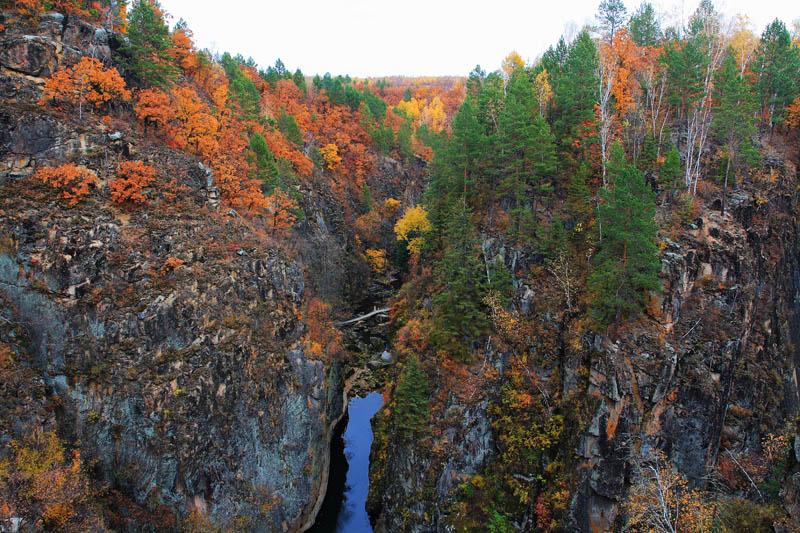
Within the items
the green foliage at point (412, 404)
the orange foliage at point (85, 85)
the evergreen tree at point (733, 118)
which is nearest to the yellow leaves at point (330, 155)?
the orange foliage at point (85, 85)

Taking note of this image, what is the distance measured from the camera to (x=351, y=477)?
126 ft

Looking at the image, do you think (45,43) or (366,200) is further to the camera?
(366,200)

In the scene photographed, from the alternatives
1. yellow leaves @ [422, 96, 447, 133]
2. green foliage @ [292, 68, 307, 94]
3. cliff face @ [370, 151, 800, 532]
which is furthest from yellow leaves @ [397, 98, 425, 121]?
cliff face @ [370, 151, 800, 532]

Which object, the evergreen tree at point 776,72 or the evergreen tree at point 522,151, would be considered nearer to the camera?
the evergreen tree at point 522,151

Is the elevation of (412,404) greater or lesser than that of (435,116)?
lesser

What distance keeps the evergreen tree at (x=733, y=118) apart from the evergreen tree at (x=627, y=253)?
9.37 meters

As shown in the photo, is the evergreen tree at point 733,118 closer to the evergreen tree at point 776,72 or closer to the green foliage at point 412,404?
the evergreen tree at point 776,72

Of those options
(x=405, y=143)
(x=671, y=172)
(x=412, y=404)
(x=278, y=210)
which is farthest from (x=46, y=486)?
(x=405, y=143)

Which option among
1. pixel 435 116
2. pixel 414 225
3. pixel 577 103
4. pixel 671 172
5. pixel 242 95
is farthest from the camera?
pixel 435 116

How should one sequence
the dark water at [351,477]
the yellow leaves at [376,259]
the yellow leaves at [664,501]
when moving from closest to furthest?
the yellow leaves at [664,501] < the dark water at [351,477] < the yellow leaves at [376,259]

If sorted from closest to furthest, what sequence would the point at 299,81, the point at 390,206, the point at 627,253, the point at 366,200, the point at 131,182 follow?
the point at 627,253
the point at 131,182
the point at 366,200
the point at 390,206
the point at 299,81

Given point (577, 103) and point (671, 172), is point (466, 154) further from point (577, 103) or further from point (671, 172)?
point (671, 172)

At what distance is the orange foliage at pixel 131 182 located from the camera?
88.4 feet

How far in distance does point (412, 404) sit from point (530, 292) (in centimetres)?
1198
